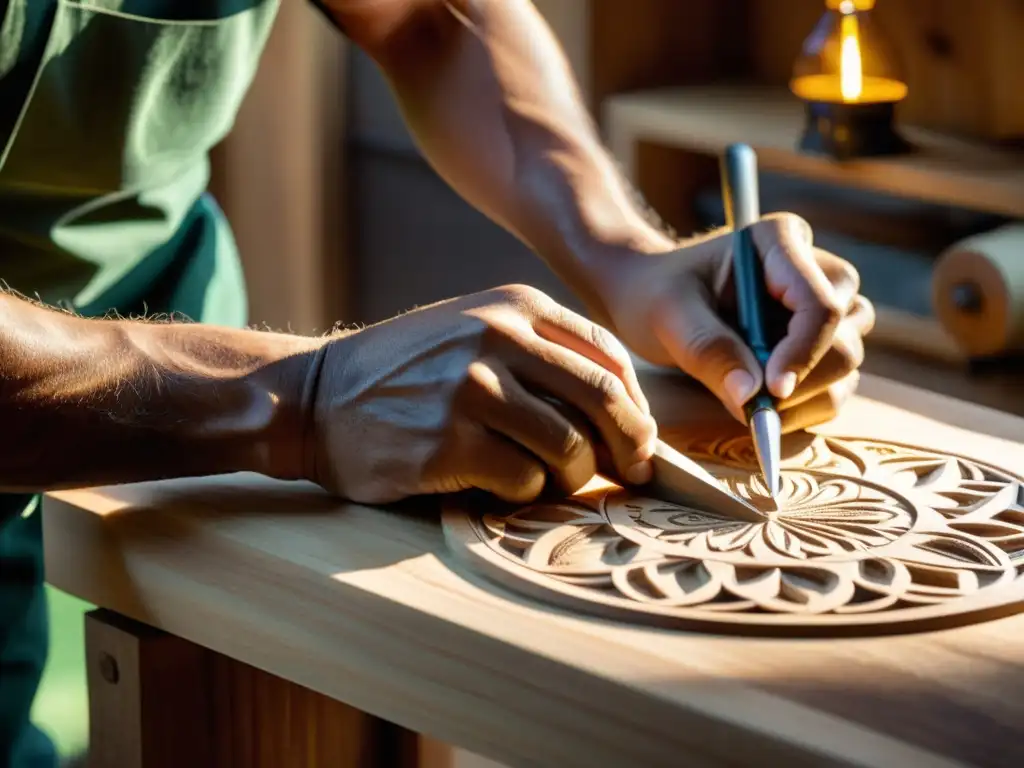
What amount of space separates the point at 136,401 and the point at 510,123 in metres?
0.54

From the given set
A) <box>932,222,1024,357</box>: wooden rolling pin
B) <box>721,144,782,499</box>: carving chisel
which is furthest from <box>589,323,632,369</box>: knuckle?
<box>932,222,1024,357</box>: wooden rolling pin

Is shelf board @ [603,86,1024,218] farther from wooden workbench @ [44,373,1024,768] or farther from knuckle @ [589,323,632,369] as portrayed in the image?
knuckle @ [589,323,632,369]

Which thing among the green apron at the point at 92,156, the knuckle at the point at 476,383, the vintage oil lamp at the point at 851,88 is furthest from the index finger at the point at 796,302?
the vintage oil lamp at the point at 851,88

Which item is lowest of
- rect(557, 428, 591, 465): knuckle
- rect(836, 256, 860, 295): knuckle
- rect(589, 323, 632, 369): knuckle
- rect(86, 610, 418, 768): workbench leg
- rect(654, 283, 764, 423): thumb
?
rect(86, 610, 418, 768): workbench leg

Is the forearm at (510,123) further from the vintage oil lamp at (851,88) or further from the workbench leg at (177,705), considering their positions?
the vintage oil lamp at (851,88)

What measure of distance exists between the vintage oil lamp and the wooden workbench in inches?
37.2

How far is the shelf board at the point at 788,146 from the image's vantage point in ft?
6.12

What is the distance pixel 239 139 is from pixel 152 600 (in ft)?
6.57

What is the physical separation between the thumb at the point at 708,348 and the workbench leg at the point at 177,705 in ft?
1.17

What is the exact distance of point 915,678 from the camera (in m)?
0.70

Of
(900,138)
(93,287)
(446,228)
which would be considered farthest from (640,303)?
(446,228)

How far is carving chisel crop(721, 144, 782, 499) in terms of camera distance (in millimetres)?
955

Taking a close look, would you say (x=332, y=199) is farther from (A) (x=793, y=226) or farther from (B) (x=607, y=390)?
(B) (x=607, y=390)

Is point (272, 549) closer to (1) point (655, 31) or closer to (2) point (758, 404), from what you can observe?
(2) point (758, 404)
